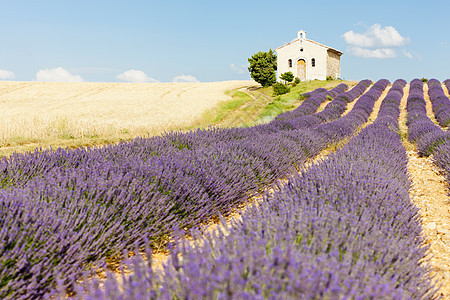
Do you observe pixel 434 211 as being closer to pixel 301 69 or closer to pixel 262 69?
pixel 262 69

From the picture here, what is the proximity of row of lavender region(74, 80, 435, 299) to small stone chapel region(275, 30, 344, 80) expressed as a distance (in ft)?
98.7

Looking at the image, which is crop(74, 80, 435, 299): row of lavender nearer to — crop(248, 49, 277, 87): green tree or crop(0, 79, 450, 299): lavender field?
crop(0, 79, 450, 299): lavender field

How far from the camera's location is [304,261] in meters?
1.36

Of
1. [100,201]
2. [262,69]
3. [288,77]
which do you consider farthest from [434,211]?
[262,69]

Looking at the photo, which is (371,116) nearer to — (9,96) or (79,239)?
(79,239)

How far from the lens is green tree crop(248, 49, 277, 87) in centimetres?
3053

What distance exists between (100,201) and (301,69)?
1230 inches

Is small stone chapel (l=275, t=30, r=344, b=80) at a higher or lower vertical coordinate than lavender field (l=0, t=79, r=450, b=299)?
higher

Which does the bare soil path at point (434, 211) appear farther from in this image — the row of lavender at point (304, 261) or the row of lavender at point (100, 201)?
the row of lavender at point (100, 201)

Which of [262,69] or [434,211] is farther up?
[262,69]

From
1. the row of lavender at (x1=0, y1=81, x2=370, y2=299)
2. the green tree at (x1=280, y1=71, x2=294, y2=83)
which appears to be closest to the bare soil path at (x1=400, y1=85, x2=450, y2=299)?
the row of lavender at (x1=0, y1=81, x2=370, y2=299)

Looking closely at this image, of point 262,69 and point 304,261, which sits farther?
point 262,69

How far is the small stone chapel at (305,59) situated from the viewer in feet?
99.9

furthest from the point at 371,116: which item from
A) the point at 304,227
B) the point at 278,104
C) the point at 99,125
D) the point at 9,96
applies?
the point at 9,96
